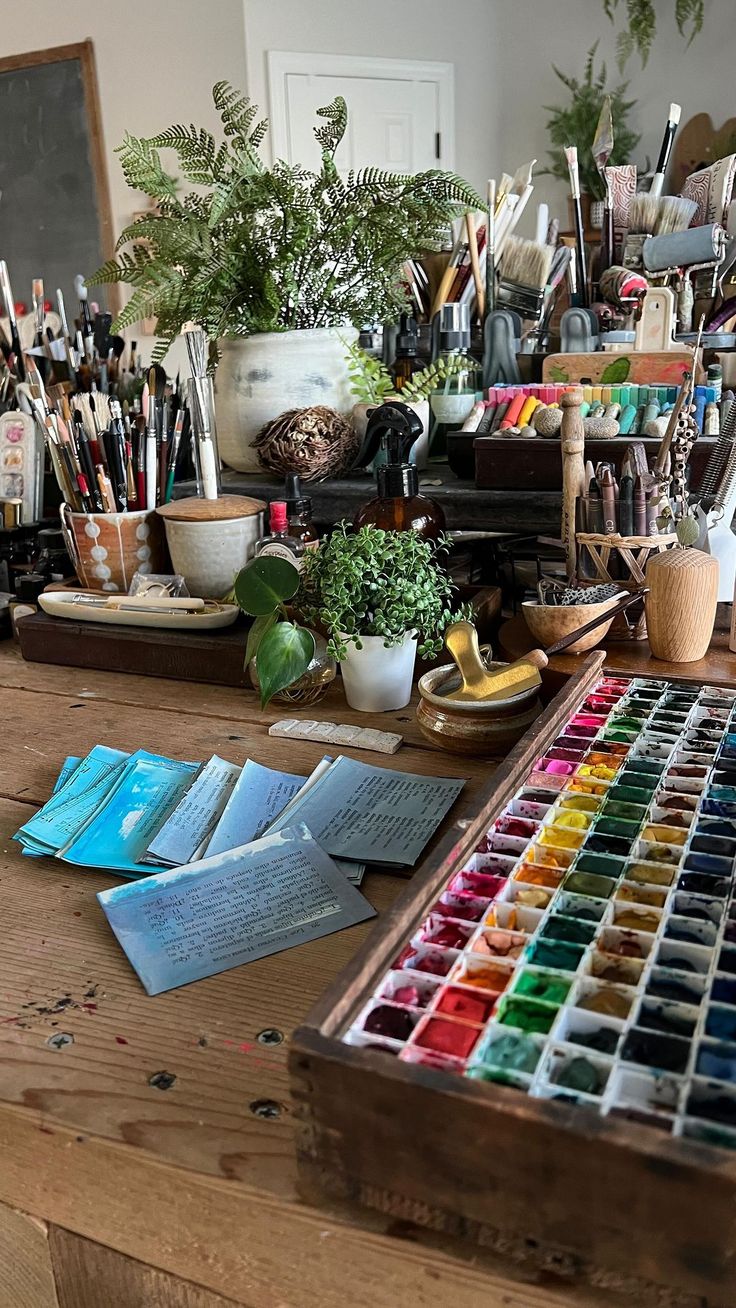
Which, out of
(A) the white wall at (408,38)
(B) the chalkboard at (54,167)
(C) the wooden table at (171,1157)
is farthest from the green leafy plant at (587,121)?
(C) the wooden table at (171,1157)

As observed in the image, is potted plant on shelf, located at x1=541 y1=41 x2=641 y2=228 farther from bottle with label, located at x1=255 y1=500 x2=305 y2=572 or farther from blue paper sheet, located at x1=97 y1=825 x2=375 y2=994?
blue paper sheet, located at x1=97 y1=825 x2=375 y2=994

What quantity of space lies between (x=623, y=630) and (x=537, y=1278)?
64cm

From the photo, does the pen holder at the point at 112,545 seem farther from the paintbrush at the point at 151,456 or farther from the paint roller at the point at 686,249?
the paint roller at the point at 686,249

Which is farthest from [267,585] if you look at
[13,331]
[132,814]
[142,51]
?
Result: [142,51]

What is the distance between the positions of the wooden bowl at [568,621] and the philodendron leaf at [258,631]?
9.5 inches

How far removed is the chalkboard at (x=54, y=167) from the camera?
3.66m

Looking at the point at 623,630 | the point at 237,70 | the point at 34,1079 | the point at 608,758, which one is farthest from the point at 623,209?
the point at 237,70

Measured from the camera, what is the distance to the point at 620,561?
3.18 ft

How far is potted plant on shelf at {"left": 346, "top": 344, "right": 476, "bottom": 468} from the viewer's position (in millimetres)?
1303

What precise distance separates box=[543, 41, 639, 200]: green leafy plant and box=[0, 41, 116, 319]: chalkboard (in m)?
1.78

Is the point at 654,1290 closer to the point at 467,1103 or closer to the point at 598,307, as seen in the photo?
the point at 467,1103

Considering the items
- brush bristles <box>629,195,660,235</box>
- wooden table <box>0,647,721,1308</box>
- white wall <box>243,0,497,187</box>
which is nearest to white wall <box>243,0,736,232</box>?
white wall <box>243,0,497,187</box>

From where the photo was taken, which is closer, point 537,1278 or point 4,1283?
point 537,1278

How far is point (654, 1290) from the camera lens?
1.23 feet
